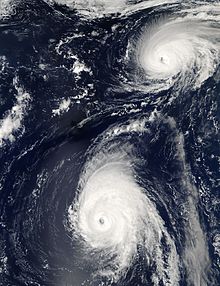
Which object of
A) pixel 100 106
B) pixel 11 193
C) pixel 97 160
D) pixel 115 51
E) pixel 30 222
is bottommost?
pixel 30 222

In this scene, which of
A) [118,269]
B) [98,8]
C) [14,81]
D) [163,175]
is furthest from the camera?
[98,8]

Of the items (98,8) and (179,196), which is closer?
(179,196)

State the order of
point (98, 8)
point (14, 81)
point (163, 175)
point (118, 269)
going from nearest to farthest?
point (118, 269) → point (163, 175) → point (14, 81) → point (98, 8)

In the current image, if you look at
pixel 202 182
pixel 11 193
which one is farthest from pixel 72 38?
pixel 202 182

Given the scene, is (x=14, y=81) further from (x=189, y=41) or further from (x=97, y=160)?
(x=189, y=41)

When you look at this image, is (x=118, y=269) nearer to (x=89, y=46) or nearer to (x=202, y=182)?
(x=202, y=182)

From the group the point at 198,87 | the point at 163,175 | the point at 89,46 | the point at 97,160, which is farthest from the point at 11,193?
the point at 198,87

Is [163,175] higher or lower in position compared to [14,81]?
lower
